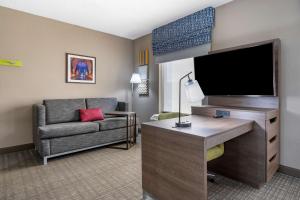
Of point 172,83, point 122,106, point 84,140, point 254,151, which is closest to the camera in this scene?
point 254,151

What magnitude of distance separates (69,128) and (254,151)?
105 inches

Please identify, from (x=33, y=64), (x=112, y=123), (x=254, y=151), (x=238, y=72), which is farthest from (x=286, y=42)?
(x=33, y=64)

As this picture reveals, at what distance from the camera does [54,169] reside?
247 cm

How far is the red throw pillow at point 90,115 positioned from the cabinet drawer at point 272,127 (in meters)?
2.81

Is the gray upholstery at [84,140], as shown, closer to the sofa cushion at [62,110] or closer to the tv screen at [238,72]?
the sofa cushion at [62,110]

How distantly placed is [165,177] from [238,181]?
112cm

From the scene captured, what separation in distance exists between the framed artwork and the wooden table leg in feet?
9.01

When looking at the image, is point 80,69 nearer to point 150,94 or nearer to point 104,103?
point 104,103

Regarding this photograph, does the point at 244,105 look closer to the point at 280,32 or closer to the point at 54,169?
the point at 280,32

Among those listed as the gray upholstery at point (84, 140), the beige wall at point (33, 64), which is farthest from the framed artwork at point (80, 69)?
the gray upholstery at point (84, 140)

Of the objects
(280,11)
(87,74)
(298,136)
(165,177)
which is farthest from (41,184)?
(280,11)

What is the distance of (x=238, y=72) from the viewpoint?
7.89 ft

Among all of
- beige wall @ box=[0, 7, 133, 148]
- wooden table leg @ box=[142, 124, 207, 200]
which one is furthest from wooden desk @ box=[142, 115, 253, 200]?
beige wall @ box=[0, 7, 133, 148]

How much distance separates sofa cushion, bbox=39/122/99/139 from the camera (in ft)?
8.69
